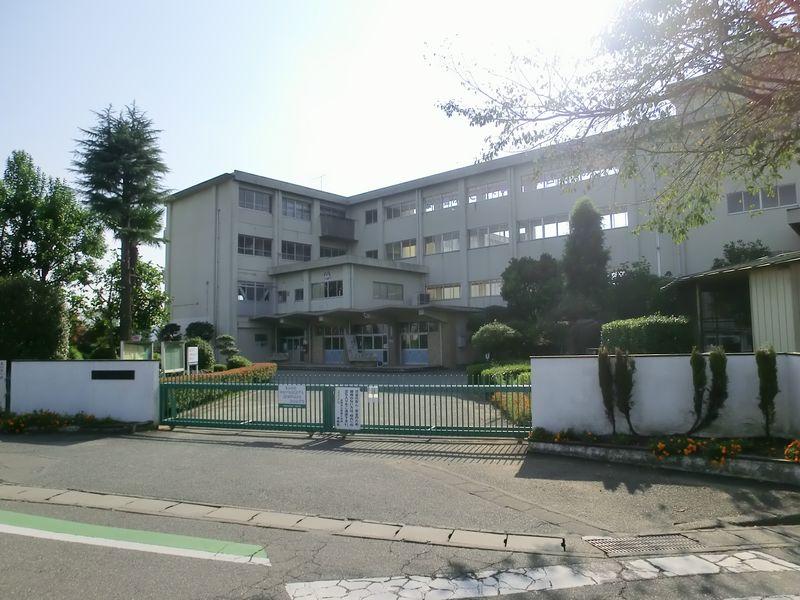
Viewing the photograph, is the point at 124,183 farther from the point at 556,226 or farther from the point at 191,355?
the point at 556,226

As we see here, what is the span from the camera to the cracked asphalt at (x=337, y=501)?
469cm

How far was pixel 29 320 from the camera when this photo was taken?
17.6 meters

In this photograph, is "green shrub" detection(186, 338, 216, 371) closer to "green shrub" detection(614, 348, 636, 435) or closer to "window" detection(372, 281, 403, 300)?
"window" detection(372, 281, 403, 300)

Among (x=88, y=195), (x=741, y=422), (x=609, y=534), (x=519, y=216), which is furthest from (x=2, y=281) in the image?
(x=519, y=216)

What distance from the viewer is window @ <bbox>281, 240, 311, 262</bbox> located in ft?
159

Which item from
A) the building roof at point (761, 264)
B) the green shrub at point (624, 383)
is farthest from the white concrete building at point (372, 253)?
the green shrub at point (624, 383)

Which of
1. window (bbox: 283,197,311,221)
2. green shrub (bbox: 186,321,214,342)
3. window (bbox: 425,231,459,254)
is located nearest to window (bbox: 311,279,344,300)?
green shrub (bbox: 186,321,214,342)

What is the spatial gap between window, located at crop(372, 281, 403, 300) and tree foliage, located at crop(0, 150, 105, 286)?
715 inches

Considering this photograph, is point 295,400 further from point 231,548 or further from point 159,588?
point 159,588

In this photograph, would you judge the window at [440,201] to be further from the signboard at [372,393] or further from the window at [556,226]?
the signboard at [372,393]

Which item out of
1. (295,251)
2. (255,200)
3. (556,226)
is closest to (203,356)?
(255,200)

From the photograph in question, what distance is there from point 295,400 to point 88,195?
62.5ft

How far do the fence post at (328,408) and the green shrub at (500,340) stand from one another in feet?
48.2

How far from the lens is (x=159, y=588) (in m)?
4.53
